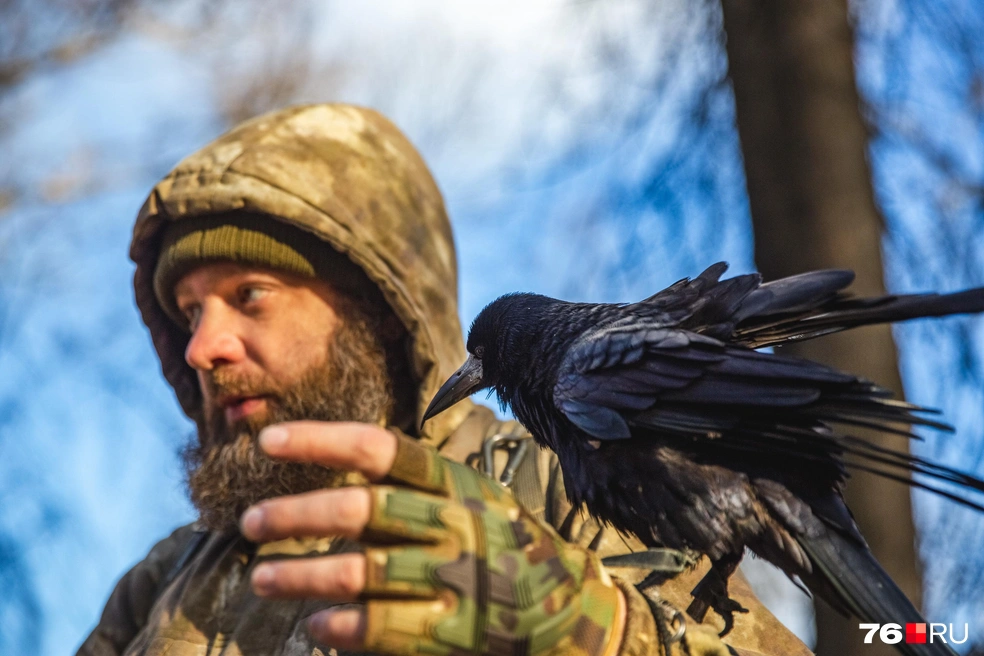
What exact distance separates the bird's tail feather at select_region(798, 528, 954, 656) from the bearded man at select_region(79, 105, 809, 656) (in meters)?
0.27

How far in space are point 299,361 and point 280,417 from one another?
208 mm

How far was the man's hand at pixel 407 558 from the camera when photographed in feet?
4.51

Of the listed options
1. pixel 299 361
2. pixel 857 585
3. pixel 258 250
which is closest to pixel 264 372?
pixel 299 361

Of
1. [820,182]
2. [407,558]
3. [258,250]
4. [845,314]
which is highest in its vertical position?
[820,182]

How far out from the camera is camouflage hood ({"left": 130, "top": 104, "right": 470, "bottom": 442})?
10.8 ft

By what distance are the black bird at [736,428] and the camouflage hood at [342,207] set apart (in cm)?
110

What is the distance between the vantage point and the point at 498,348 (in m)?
2.70

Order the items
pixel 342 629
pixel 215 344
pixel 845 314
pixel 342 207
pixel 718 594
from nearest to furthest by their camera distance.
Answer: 1. pixel 342 629
2. pixel 845 314
3. pixel 718 594
4. pixel 215 344
5. pixel 342 207

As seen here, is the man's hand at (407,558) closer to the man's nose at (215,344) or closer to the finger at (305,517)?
the finger at (305,517)

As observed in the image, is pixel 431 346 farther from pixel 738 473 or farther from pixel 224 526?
pixel 738 473

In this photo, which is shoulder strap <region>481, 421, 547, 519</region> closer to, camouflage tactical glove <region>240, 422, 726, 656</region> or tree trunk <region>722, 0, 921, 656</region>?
camouflage tactical glove <region>240, 422, 726, 656</region>

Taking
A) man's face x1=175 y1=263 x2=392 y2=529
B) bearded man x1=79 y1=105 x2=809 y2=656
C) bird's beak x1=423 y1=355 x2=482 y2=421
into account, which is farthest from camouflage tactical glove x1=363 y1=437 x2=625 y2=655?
man's face x1=175 y1=263 x2=392 y2=529

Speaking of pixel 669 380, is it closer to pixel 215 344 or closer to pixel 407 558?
pixel 407 558

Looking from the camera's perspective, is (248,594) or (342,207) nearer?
(248,594)
